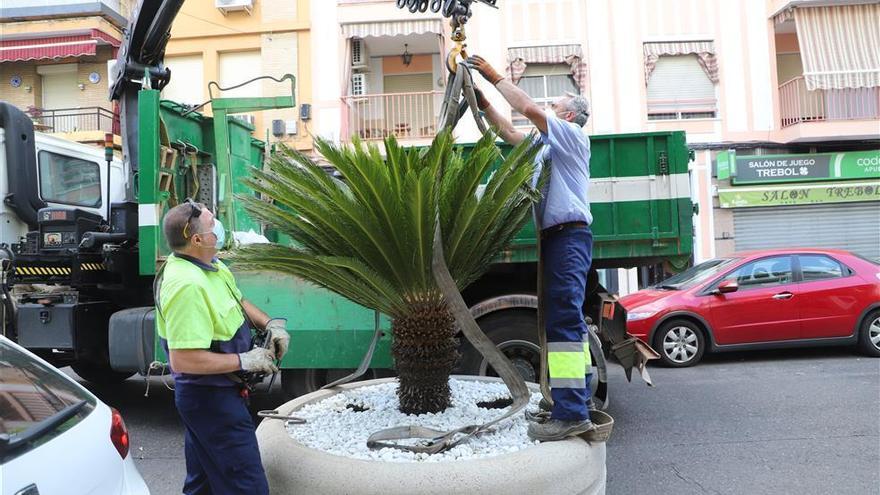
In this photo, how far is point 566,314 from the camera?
3.03m

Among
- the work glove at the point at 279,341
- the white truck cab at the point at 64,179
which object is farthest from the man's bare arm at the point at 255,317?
the white truck cab at the point at 64,179

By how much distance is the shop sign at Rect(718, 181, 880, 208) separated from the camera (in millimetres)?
14391

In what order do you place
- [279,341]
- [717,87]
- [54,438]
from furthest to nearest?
1. [717,87]
2. [279,341]
3. [54,438]

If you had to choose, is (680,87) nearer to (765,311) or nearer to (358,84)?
(358,84)

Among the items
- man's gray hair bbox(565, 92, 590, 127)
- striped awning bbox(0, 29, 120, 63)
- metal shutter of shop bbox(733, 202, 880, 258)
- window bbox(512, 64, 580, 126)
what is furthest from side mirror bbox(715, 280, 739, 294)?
striped awning bbox(0, 29, 120, 63)

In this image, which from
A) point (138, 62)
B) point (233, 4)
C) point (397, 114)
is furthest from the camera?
point (397, 114)

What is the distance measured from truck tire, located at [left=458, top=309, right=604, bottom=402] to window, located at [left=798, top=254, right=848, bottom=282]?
4.67 metres

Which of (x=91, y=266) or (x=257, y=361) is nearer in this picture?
(x=257, y=361)

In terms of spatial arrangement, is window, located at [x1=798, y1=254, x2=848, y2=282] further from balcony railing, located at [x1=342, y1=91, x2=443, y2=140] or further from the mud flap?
balcony railing, located at [x1=342, y1=91, x2=443, y2=140]

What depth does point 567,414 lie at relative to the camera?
2865mm

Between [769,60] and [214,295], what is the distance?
626 inches

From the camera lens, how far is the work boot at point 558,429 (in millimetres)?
2814

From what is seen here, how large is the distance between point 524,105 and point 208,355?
74.3 inches

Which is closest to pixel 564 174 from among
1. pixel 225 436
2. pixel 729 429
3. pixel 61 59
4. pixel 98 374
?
pixel 225 436
